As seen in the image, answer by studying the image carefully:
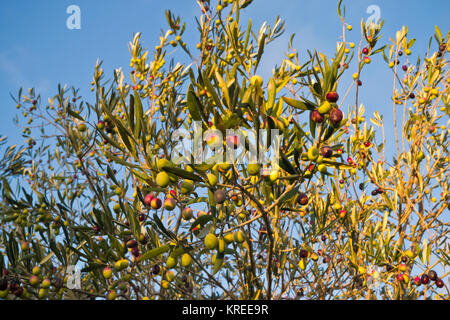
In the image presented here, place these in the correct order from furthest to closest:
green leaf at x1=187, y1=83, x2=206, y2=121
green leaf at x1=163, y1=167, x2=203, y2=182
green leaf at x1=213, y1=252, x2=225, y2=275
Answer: green leaf at x1=213, y1=252, x2=225, y2=275
green leaf at x1=163, y1=167, x2=203, y2=182
green leaf at x1=187, y1=83, x2=206, y2=121

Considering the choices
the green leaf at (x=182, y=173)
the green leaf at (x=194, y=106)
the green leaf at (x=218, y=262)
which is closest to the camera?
the green leaf at (x=194, y=106)

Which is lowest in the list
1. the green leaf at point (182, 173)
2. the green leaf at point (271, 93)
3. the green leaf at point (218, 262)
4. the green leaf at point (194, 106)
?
the green leaf at point (218, 262)

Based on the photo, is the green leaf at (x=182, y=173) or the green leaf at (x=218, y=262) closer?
the green leaf at (x=182, y=173)

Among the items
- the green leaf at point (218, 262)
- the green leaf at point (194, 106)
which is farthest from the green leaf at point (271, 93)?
the green leaf at point (218, 262)

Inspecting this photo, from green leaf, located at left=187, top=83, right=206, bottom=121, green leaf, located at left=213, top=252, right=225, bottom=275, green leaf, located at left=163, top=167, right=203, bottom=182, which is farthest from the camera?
green leaf, located at left=213, top=252, right=225, bottom=275

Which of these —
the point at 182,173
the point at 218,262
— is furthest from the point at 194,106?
the point at 218,262

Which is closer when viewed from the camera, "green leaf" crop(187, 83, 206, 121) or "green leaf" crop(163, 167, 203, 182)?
"green leaf" crop(187, 83, 206, 121)

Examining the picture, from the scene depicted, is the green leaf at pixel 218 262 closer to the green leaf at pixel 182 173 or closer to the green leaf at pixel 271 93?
the green leaf at pixel 182 173

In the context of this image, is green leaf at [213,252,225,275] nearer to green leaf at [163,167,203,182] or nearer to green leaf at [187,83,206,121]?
green leaf at [163,167,203,182]

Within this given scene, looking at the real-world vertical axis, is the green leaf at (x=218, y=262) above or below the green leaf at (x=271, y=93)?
below

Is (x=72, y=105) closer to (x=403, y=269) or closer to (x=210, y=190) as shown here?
(x=210, y=190)

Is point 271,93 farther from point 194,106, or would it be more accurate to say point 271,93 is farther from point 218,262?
point 218,262

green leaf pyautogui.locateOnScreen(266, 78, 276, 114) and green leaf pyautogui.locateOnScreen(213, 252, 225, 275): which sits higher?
green leaf pyautogui.locateOnScreen(266, 78, 276, 114)

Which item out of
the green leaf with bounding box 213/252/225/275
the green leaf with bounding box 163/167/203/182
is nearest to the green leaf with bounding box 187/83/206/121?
the green leaf with bounding box 163/167/203/182
